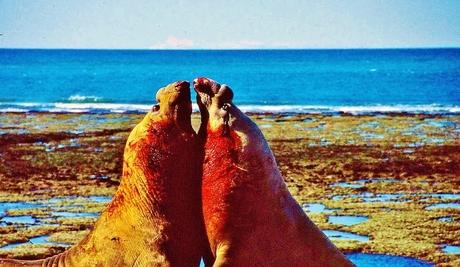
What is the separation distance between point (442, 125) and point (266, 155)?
21.0m

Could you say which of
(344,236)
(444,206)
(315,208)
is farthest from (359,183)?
(344,236)

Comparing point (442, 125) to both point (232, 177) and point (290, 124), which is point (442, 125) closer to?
point (290, 124)

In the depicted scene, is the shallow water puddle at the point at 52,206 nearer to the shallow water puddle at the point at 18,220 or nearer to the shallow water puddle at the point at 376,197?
the shallow water puddle at the point at 18,220

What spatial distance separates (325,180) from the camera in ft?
44.9

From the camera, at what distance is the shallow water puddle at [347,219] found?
403 inches

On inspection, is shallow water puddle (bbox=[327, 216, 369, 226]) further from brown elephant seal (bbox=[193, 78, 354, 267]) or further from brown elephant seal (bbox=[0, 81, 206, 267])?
brown elephant seal (bbox=[0, 81, 206, 267])

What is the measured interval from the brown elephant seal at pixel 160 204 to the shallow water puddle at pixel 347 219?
6063mm

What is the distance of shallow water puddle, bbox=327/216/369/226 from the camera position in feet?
33.6

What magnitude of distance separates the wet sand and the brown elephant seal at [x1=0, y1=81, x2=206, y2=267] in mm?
772

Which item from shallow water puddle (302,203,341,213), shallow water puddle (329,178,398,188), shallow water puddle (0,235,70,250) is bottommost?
shallow water puddle (0,235,70,250)

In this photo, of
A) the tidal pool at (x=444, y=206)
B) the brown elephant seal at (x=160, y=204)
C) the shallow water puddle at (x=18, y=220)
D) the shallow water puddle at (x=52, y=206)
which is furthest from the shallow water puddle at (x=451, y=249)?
the shallow water puddle at (x=18, y=220)

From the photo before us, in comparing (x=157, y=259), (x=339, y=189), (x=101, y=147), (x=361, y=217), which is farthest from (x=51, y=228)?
(x=101, y=147)

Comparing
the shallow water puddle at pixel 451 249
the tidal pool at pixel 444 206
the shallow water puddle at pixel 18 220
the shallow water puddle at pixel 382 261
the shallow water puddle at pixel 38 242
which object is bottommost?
the shallow water puddle at pixel 382 261

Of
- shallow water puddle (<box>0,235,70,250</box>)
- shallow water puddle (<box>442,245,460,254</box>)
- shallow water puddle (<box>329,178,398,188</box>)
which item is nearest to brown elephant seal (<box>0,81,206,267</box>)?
shallow water puddle (<box>0,235,70,250</box>)
